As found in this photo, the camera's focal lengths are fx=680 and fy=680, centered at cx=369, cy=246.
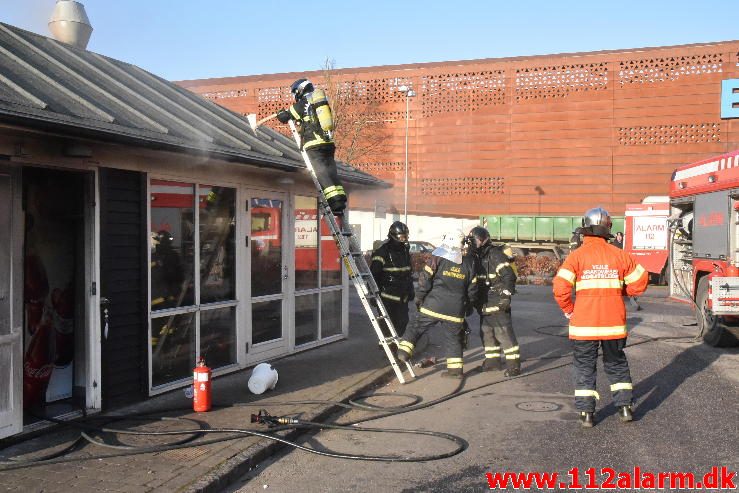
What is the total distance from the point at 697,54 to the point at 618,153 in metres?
6.59

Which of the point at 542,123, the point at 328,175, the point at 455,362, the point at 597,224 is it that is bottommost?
the point at 455,362

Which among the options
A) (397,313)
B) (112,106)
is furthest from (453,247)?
(112,106)

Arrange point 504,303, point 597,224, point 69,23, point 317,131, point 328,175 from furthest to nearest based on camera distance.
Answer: point 69,23 → point 504,303 → point 328,175 → point 317,131 → point 597,224

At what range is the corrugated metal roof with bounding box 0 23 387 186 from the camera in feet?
17.7

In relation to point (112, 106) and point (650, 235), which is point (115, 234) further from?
point (650, 235)

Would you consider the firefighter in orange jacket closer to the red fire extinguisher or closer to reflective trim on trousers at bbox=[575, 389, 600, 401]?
reflective trim on trousers at bbox=[575, 389, 600, 401]

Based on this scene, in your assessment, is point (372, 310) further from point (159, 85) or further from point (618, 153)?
point (618, 153)

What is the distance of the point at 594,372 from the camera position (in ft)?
21.0

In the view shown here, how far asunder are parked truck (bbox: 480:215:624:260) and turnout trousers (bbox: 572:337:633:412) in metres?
24.9

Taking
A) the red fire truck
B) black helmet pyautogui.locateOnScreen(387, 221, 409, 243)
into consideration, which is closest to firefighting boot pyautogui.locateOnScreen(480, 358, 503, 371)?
black helmet pyautogui.locateOnScreen(387, 221, 409, 243)

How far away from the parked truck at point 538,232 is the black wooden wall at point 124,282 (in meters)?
25.7

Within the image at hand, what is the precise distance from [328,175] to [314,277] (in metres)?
2.49

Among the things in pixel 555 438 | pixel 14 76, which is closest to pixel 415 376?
pixel 555 438

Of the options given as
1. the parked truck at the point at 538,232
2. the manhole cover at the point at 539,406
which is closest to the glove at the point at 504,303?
the manhole cover at the point at 539,406
